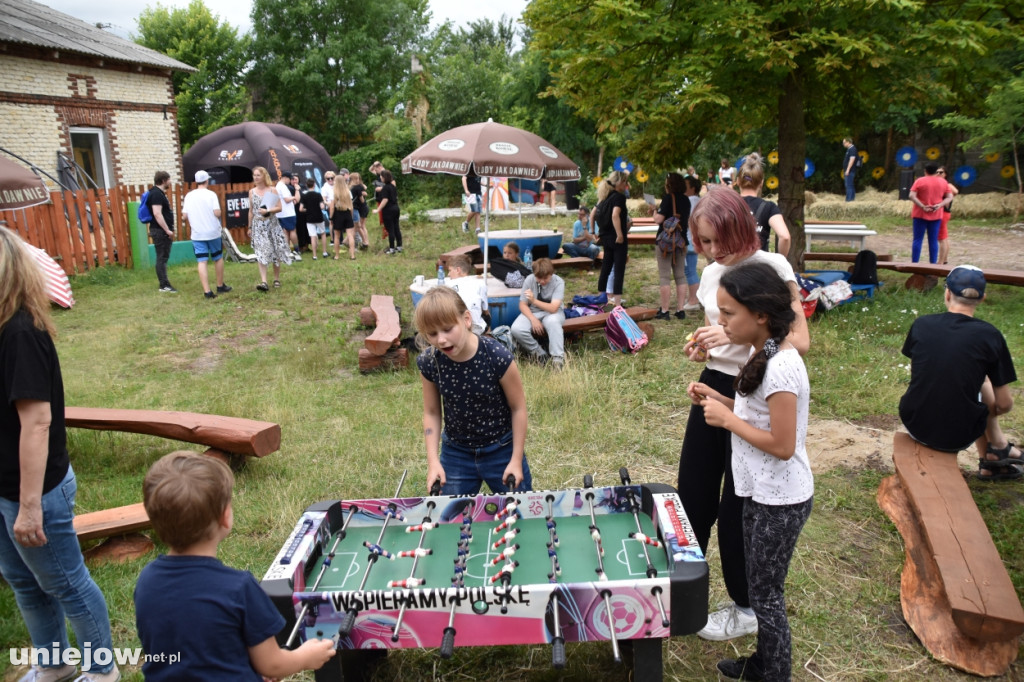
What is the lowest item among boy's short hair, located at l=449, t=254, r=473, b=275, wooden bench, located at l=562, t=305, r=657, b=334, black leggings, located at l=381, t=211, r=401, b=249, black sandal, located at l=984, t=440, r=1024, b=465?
black sandal, located at l=984, t=440, r=1024, b=465

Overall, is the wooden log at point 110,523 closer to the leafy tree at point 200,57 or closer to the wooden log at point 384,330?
the wooden log at point 384,330

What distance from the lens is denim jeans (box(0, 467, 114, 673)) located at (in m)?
2.77

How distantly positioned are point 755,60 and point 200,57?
33.5 m

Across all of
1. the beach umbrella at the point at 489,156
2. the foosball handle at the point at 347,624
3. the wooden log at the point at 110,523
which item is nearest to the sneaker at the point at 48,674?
the wooden log at the point at 110,523

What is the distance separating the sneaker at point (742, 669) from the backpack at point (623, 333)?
486 cm

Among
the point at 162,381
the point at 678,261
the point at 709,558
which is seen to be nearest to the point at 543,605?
the point at 709,558

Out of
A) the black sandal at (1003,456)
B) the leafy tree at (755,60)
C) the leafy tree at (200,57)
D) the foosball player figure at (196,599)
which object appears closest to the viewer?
the foosball player figure at (196,599)

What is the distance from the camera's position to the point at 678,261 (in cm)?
902

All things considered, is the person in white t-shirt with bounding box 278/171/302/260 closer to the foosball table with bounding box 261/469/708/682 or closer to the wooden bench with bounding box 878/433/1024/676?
the foosball table with bounding box 261/469/708/682

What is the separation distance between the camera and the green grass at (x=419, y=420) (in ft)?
10.8

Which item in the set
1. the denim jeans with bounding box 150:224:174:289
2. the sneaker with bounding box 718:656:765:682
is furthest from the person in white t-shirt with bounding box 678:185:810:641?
the denim jeans with bounding box 150:224:174:289

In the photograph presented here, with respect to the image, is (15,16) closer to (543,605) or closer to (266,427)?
(266,427)

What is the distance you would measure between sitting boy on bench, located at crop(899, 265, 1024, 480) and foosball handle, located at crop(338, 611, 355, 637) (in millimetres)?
3528

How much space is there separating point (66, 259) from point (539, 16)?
9.19 metres
